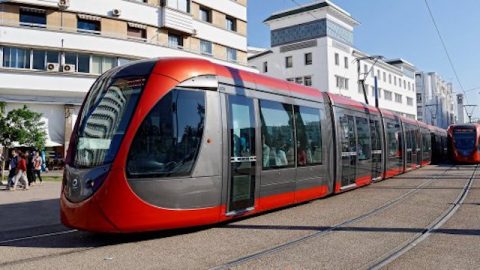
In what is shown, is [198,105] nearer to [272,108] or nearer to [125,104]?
[125,104]

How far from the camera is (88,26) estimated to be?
98.8ft

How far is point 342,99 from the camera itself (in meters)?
13.1

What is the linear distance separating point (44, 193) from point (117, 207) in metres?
11.1

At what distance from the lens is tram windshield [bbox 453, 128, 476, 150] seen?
29773mm

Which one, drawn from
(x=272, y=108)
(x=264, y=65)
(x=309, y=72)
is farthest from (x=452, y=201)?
(x=264, y=65)

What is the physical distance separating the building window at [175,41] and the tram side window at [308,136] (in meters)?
24.3

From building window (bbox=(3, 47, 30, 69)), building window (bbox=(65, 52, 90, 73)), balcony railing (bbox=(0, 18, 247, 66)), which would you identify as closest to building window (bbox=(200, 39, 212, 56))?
balcony railing (bbox=(0, 18, 247, 66))

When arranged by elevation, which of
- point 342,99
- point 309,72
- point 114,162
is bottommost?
point 114,162

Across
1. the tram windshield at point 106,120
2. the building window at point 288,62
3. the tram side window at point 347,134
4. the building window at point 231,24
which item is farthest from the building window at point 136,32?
the building window at point 288,62

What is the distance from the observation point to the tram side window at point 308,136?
999cm

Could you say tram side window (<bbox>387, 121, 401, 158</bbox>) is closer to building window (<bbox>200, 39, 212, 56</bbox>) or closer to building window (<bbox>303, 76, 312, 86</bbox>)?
building window (<bbox>200, 39, 212, 56</bbox>)

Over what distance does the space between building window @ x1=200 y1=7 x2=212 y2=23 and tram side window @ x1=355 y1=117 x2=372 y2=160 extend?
25.0 m

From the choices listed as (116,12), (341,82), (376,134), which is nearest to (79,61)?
(116,12)

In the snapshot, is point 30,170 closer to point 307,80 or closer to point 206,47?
point 206,47
